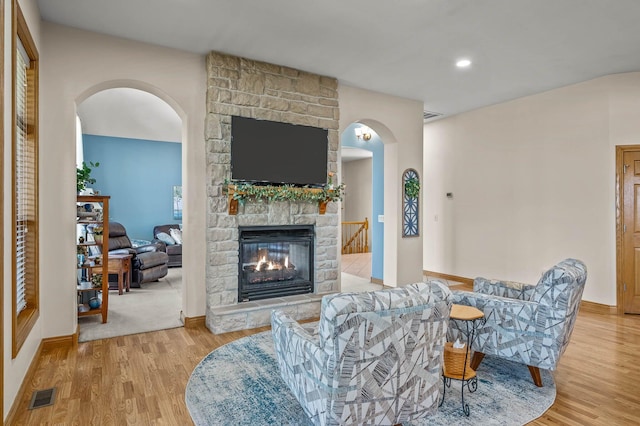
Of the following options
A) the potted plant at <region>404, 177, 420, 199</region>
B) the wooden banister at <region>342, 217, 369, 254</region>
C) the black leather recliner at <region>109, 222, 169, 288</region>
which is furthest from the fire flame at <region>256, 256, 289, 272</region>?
the wooden banister at <region>342, 217, 369, 254</region>

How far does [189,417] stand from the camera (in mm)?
2434

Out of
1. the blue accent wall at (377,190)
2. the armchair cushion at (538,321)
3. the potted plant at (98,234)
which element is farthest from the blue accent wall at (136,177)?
the armchair cushion at (538,321)

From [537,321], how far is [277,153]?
3.14 metres

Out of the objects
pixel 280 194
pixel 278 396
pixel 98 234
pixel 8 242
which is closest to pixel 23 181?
pixel 8 242

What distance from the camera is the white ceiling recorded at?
3.26m

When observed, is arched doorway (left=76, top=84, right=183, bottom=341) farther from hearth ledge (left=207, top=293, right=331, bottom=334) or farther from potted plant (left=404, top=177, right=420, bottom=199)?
potted plant (left=404, top=177, right=420, bottom=199)

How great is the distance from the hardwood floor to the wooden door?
0.78 metres

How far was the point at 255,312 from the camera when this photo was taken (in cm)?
427

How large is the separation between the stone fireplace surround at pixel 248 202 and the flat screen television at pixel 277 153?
90mm

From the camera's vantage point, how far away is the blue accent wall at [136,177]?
27.7ft

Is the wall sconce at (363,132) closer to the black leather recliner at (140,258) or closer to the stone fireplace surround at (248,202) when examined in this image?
the stone fireplace surround at (248,202)

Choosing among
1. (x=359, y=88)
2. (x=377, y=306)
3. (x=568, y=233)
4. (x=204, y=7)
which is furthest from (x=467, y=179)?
(x=377, y=306)

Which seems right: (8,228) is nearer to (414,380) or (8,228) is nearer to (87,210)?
(87,210)

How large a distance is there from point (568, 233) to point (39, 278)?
247 inches
